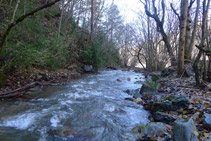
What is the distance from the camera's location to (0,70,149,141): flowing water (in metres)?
3.01

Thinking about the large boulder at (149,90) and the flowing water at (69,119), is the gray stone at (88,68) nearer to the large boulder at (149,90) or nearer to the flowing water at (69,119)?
the large boulder at (149,90)

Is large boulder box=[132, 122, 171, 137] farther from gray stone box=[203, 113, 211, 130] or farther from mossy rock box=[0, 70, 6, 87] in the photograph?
mossy rock box=[0, 70, 6, 87]

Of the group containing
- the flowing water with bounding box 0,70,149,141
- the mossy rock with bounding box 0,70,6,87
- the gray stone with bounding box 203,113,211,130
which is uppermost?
the mossy rock with bounding box 0,70,6,87

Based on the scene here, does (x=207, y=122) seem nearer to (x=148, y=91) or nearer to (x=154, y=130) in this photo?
(x=154, y=130)

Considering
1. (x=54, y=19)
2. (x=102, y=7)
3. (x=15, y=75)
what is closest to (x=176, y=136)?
(x=15, y=75)

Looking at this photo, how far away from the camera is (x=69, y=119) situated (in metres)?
3.76

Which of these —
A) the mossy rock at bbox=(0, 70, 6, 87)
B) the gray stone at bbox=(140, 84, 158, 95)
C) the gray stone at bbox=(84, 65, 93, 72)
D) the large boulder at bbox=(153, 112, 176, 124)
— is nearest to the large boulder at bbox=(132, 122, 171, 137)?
the large boulder at bbox=(153, 112, 176, 124)

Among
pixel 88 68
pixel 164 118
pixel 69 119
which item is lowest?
pixel 69 119

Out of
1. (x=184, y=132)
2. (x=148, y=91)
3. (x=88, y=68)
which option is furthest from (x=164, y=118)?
(x=88, y=68)

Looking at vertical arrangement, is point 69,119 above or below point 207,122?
below

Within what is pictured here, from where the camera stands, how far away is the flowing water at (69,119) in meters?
3.01

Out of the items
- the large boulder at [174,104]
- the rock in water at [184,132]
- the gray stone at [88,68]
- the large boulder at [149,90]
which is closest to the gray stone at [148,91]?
the large boulder at [149,90]

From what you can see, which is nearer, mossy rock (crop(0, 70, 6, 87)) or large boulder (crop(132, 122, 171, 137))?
large boulder (crop(132, 122, 171, 137))

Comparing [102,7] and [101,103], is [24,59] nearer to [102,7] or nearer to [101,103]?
[101,103]
